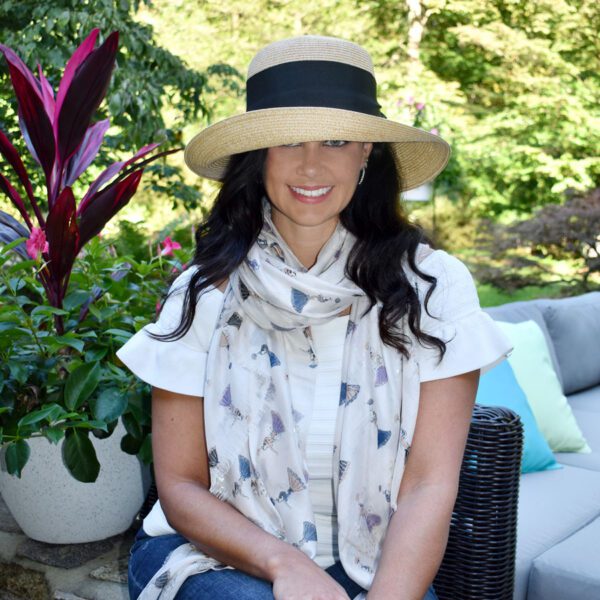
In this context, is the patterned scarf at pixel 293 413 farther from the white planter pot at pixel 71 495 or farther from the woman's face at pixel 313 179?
the white planter pot at pixel 71 495

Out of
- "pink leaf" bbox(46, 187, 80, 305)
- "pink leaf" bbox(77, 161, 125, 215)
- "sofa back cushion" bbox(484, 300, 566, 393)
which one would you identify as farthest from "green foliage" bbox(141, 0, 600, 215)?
"pink leaf" bbox(46, 187, 80, 305)

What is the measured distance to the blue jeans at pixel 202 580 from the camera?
1.26 meters

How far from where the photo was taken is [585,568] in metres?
1.98

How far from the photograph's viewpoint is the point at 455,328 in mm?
1418

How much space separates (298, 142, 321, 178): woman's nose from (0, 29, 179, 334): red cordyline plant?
0.46 m

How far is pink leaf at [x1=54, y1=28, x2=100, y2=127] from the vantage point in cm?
179

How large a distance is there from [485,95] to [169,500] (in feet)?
36.6

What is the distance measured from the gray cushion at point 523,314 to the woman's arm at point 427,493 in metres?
1.79

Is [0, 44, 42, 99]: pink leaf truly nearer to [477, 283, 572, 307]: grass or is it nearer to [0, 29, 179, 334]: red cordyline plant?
[0, 29, 179, 334]: red cordyline plant

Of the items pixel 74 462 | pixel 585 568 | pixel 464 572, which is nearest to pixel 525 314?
pixel 585 568

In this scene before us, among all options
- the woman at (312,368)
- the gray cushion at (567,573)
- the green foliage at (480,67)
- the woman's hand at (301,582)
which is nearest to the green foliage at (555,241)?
the green foliage at (480,67)

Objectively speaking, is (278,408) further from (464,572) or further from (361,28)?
(361,28)

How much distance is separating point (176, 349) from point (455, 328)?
19.2 inches

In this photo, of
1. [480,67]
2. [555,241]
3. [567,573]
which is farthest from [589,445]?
[480,67]
